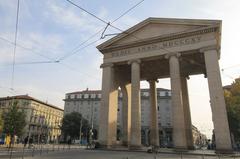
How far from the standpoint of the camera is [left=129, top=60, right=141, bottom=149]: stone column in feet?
82.6

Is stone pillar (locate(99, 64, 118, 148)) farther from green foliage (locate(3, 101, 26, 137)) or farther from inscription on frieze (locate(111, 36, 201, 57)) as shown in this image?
green foliage (locate(3, 101, 26, 137))

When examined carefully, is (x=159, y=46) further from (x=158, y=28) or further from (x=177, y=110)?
(x=177, y=110)

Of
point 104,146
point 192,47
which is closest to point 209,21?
point 192,47

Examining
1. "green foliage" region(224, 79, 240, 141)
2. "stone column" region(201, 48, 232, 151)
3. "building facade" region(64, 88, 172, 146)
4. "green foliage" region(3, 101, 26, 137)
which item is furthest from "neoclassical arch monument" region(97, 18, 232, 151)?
"building facade" region(64, 88, 172, 146)

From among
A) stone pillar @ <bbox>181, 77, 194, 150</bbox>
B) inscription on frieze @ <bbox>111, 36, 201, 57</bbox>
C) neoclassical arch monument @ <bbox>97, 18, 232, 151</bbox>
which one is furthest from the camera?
stone pillar @ <bbox>181, 77, 194, 150</bbox>

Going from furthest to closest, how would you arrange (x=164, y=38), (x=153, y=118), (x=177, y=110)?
(x=153, y=118) < (x=164, y=38) < (x=177, y=110)

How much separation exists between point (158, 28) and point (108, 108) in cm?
1303

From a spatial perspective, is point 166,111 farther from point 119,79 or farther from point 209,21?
point 209,21

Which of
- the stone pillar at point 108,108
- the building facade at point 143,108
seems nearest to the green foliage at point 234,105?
the stone pillar at point 108,108

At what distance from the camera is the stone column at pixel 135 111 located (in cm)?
2517

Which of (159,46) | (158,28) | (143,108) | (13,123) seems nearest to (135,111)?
(159,46)

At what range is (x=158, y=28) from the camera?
28375mm

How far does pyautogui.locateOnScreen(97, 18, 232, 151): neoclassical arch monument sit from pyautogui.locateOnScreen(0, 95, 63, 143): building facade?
44353mm

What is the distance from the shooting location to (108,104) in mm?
28641
